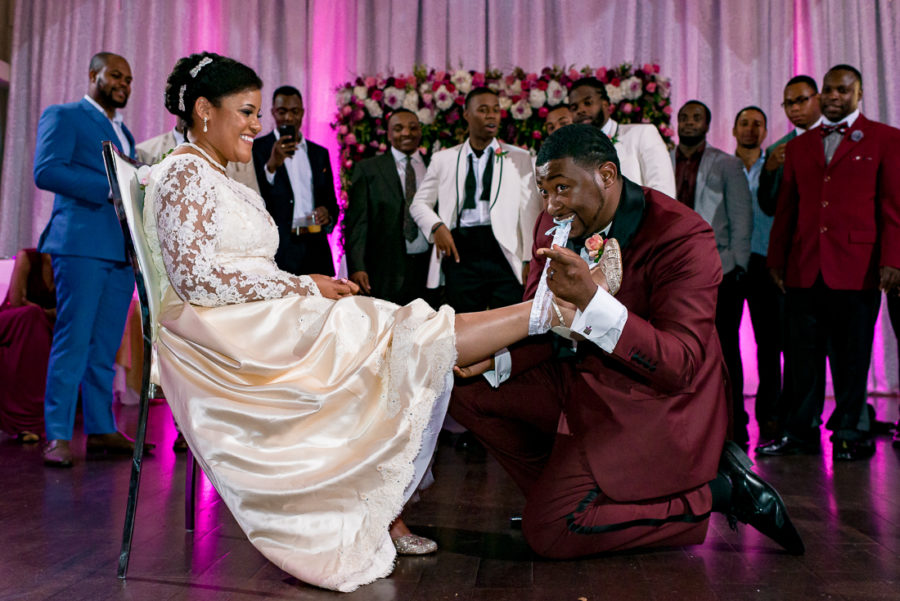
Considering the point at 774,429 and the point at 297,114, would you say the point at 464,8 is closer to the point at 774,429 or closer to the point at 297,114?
the point at 297,114

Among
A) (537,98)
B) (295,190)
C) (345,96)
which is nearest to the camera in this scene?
(295,190)

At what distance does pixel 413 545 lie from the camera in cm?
248

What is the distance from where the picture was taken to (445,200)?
4.85 m

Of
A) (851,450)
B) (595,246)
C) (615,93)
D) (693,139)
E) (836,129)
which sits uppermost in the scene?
(615,93)

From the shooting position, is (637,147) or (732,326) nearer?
(637,147)

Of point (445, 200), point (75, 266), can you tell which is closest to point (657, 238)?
point (445, 200)

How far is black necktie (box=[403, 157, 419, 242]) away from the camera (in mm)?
5188

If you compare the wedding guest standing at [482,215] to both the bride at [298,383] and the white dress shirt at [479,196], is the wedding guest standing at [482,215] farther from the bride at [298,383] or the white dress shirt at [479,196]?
the bride at [298,383]

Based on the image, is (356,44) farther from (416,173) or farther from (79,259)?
(79,259)

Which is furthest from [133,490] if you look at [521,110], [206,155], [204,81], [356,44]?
[356,44]

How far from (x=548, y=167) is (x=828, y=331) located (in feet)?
8.74

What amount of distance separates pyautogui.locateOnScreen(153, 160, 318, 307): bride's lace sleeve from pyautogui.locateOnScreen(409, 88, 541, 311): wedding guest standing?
88.1 inches

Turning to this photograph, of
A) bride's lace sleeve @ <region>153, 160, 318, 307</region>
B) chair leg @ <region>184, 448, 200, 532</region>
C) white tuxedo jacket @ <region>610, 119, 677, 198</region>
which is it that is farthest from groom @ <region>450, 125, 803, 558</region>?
white tuxedo jacket @ <region>610, 119, 677, 198</region>

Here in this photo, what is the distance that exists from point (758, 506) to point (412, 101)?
14.2ft
